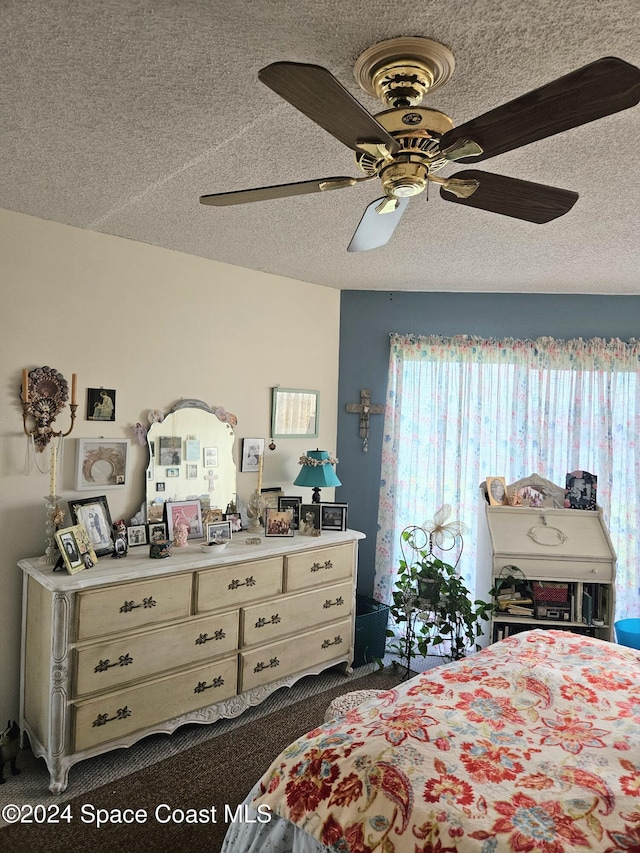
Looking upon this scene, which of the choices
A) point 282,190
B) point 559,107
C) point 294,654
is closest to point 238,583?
point 294,654

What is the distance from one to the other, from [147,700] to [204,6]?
2.69m

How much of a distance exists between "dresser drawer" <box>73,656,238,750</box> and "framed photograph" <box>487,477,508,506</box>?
187cm

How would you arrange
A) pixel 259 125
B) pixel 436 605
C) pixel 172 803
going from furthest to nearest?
pixel 436 605 < pixel 172 803 < pixel 259 125

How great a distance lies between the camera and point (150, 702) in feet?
9.03

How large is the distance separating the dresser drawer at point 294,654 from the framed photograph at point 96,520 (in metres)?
0.93

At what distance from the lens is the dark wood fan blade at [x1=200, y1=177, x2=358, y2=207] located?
1.55 metres

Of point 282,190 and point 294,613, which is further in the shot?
point 294,613

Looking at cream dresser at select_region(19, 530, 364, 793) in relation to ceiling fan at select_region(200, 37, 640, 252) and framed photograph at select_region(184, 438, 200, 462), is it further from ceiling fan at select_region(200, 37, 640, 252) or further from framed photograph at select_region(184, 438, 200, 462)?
ceiling fan at select_region(200, 37, 640, 252)

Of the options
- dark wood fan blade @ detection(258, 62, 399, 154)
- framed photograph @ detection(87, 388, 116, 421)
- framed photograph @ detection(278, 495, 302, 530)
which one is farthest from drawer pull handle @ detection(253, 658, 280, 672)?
dark wood fan blade @ detection(258, 62, 399, 154)

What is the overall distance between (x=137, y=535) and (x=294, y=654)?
1.13 meters

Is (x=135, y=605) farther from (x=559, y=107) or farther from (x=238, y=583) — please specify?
(x=559, y=107)

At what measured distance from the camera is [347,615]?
3.67 metres

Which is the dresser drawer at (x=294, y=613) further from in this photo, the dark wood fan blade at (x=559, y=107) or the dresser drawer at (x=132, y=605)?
the dark wood fan blade at (x=559, y=107)

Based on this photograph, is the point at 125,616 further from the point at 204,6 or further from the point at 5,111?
the point at 204,6
